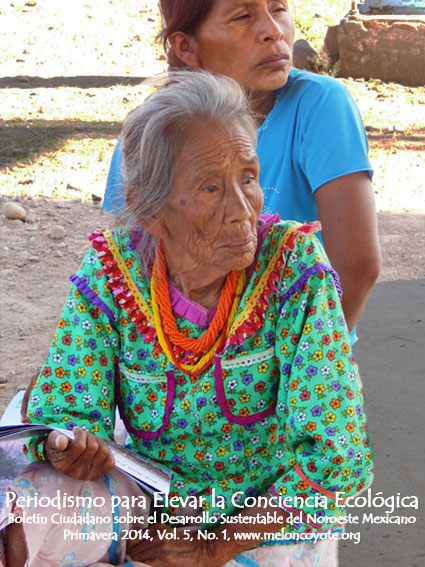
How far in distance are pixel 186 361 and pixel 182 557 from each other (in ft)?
1.53

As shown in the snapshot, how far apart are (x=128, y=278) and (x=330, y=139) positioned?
739mm

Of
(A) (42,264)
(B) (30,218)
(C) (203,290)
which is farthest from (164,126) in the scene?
(B) (30,218)

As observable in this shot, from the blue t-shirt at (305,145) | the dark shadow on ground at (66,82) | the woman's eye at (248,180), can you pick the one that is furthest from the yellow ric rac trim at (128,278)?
the dark shadow on ground at (66,82)

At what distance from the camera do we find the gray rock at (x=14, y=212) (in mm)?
5914

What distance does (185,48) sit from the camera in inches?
98.7

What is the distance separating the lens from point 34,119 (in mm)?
8055

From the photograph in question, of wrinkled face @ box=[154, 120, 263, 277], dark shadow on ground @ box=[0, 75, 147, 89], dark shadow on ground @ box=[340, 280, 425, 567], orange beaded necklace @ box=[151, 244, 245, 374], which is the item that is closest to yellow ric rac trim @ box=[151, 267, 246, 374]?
orange beaded necklace @ box=[151, 244, 245, 374]

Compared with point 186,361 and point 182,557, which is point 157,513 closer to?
point 182,557

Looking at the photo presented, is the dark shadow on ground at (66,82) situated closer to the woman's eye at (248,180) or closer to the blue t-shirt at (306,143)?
the blue t-shirt at (306,143)

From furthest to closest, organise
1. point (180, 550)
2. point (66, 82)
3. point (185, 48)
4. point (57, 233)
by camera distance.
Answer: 1. point (66, 82)
2. point (57, 233)
3. point (185, 48)
4. point (180, 550)

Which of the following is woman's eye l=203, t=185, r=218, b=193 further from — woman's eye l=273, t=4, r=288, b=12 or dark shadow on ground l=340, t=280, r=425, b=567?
dark shadow on ground l=340, t=280, r=425, b=567

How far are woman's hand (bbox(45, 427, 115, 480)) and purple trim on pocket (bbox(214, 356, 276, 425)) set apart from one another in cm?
29

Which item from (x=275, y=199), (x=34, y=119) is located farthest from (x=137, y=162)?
(x=34, y=119)

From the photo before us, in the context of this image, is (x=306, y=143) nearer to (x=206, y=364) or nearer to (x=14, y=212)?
(x=206, y=364)
